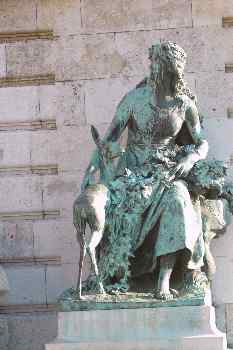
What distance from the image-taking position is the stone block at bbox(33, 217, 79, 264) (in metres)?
9.91

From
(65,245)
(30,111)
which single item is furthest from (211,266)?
(30,111)

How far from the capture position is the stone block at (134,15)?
33.1 feet

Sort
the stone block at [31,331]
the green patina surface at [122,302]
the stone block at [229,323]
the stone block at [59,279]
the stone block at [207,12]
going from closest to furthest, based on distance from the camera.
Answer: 1. the green patina surface at [122,302]
2. the stone block at [229,323]
3. the stone block at [31,331]
4. the stone block at [59,279]
5. the stone block at [207,12]

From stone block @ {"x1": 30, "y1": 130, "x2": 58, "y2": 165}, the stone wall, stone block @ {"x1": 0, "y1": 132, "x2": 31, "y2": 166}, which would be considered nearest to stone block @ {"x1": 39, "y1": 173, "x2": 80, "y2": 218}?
the stone wall

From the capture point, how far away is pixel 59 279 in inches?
389

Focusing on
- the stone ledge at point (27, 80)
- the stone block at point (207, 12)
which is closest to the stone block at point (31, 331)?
the stone ledge at point (27, 80)

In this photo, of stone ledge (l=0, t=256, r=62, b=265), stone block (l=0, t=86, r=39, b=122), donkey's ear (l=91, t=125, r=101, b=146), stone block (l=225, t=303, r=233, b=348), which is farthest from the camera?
stone block (l=0, t=86, r=39, b=122)

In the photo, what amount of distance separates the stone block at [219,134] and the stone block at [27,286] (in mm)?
1711

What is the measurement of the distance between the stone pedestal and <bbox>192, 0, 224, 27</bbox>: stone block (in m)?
2.89

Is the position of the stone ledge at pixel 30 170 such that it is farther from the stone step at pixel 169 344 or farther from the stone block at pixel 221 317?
the stone step at pixel 169 344

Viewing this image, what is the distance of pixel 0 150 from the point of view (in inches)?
400

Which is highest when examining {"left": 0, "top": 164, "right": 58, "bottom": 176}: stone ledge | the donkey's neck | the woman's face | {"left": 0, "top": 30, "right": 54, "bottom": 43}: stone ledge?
{"left": 0, "top": 30, "right": 54, "bottom": 43}: stone ledge

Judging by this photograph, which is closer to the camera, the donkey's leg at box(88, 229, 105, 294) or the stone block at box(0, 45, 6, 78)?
the donkey's leg at box(88, 229, 105, 294)

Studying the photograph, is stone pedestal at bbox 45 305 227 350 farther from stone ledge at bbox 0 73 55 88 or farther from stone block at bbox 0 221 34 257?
stone ledge at bbox 0 73 55 88
